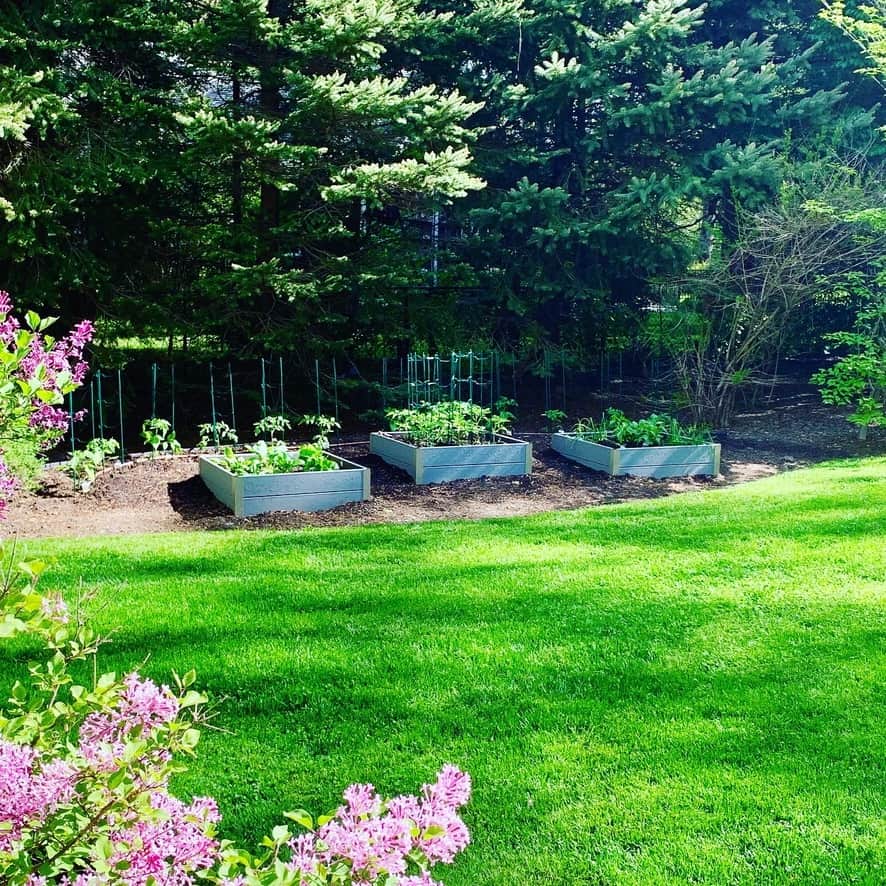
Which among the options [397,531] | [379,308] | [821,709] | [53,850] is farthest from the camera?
[379,308]

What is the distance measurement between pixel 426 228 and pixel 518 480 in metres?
5.41

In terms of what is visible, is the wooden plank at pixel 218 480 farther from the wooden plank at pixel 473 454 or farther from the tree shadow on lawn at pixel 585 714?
the tree shadow on lawn at pixel 585 714

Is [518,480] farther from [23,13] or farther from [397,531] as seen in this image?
[23,13]

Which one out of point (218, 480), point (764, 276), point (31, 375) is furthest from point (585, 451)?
point (31, 375)

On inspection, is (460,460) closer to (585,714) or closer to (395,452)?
Result: (395,452)

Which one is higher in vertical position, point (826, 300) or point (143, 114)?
point (143, 114)

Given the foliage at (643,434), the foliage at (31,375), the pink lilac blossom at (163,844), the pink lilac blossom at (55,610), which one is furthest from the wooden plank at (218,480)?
the pink lilac blossom at (163,844)

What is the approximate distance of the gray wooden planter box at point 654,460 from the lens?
798 centimetres

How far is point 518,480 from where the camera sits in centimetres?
767

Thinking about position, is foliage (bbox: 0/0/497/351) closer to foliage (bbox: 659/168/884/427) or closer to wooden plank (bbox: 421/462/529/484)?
wooden plank (bbox: 421/462/529/484)

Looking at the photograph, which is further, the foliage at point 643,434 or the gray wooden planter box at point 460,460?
the foliage at point 643,434

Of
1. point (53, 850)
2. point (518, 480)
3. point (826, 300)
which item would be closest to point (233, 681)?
point (53, 850)

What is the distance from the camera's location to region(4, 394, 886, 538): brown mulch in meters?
6.12

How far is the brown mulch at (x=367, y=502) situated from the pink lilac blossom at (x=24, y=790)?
4.67m
